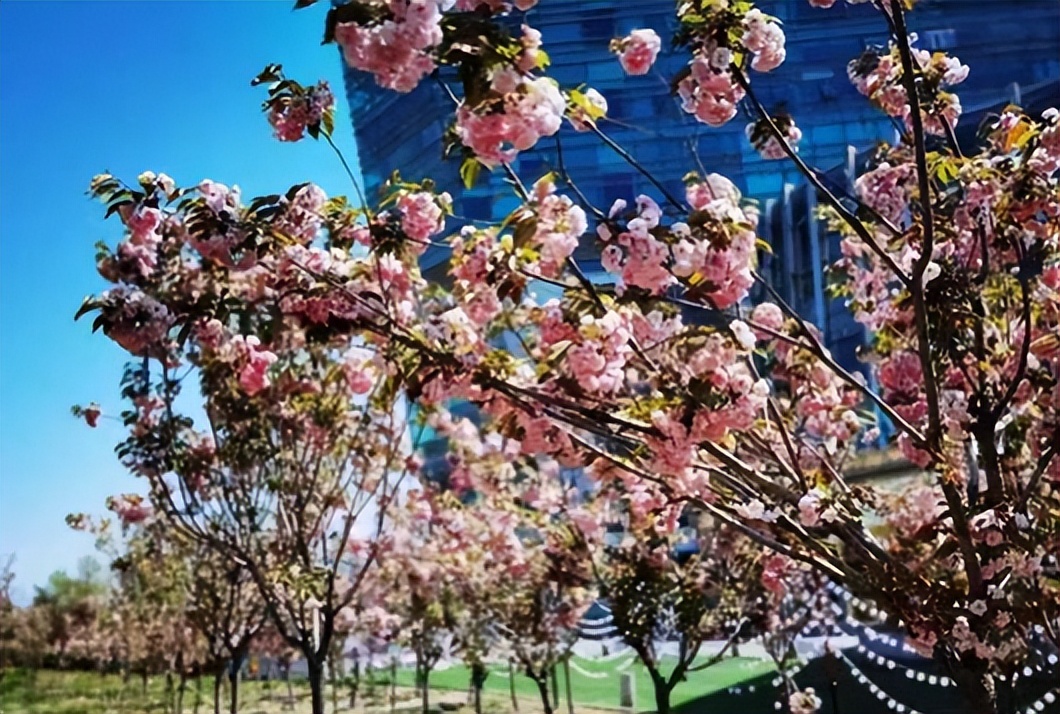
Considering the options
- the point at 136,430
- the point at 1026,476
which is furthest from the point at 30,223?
the point at 1026,476

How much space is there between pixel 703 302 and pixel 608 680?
2822 millimetres

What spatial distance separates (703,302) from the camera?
1.44 meters

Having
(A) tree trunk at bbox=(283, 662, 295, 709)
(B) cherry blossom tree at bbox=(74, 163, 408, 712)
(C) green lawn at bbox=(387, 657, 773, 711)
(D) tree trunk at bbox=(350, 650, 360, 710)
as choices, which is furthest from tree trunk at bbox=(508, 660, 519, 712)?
(B) cherry blossom tree at bbox=(74, 163, 408, 712)

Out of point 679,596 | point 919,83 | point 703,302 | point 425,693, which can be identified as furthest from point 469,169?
point 425,693

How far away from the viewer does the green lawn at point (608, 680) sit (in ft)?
11.9

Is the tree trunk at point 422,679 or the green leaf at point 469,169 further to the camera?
the tree trunk at point 422,679

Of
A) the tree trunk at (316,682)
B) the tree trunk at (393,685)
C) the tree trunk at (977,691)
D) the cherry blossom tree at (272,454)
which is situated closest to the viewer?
the tree trunk at (977,691)

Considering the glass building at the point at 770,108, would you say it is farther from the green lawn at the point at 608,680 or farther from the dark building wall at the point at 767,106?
the green lawn at the point at 608,680

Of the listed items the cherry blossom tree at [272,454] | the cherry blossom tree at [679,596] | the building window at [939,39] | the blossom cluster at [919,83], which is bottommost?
the cherry blossom tree at [679,596]

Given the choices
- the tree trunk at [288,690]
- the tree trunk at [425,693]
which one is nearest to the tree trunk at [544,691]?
the tree trunk at [425,693]

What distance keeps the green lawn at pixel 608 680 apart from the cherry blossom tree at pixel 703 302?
1.64 meters

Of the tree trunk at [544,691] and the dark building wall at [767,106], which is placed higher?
the dark building wall at [767,106]

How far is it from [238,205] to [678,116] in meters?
1.33

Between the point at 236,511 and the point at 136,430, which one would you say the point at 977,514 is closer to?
the point at 236,511
